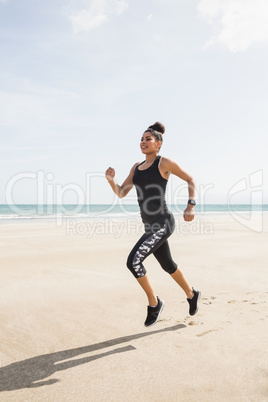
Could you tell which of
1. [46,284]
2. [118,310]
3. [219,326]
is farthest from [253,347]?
[46,284]

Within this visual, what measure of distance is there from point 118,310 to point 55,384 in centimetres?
195

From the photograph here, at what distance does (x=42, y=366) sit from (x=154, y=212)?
6.69 feet

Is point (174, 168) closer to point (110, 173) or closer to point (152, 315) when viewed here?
point (110, 173)

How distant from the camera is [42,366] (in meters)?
2.88

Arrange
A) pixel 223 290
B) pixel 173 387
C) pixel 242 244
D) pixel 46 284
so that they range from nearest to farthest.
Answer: pixel 173 387
pixel 223 290
pixel 46 284
pixel 242 244

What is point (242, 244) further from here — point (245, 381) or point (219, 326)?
point (245, 381)

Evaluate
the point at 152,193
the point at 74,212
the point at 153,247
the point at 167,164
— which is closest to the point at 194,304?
the point at 153,247

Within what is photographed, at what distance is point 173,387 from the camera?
2498mm

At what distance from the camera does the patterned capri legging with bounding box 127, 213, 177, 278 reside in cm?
364

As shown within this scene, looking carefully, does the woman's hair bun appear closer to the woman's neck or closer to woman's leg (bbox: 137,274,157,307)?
the woman's neck

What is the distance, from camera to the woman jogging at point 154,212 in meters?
3.71

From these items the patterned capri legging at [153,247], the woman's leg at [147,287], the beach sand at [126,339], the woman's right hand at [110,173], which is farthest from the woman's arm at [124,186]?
the beach sand at [126,339]

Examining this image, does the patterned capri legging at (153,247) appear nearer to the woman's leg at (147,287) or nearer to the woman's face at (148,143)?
the woman's leg at (147,287)

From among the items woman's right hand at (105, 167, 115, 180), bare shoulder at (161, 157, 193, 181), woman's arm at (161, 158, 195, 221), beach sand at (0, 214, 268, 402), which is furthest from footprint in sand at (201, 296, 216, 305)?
woman's right hand at (105, 167, 115, 180)
